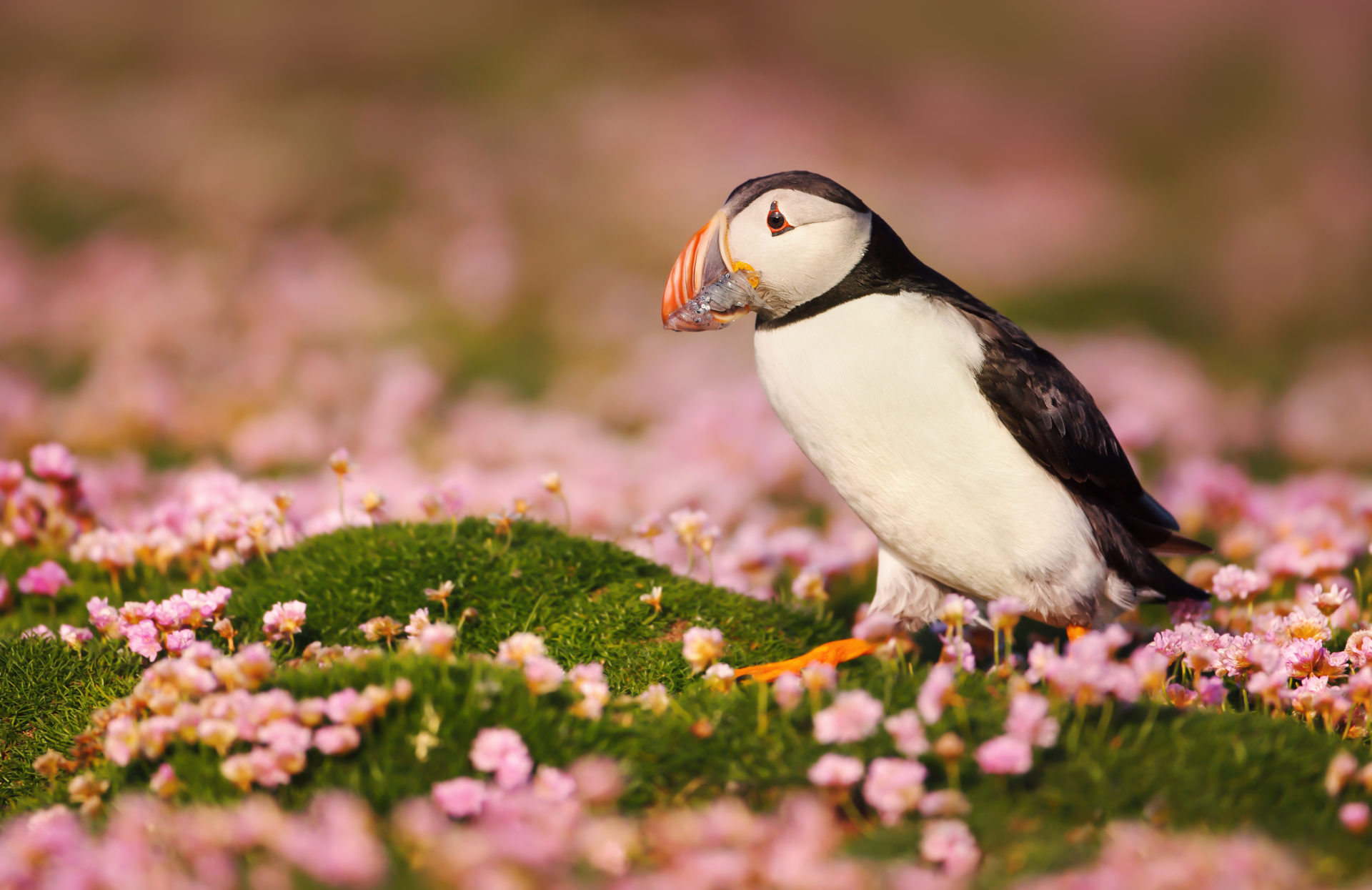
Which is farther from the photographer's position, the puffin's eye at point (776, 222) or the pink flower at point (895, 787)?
the puffin's eye at point (776, 222)

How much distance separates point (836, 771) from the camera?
2.85 metres

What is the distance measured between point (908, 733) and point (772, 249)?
2.10 meters

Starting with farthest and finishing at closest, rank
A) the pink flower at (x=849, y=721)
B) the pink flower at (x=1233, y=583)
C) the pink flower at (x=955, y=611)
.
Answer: the pink flower at (x=1233, y=583) → the pink flower at (x=955, y=611) → the pink flower at (x=849, y=721)

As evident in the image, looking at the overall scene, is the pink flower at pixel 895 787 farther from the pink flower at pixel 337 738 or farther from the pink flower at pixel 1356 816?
the pink flower at pixel 337 738

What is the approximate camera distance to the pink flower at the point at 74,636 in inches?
166

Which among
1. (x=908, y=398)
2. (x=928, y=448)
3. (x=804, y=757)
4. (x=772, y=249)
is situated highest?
(x=772, y=249)

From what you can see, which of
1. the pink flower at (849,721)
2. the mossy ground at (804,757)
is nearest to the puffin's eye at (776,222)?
the mossy ground at (804,757)

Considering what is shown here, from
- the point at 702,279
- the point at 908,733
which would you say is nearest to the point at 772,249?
the point at 702,279

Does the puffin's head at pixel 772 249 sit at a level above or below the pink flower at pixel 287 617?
above

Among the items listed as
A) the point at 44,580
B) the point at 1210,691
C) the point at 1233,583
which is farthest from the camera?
the point at 44,580

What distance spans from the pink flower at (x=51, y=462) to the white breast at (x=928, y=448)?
3820 millimetres

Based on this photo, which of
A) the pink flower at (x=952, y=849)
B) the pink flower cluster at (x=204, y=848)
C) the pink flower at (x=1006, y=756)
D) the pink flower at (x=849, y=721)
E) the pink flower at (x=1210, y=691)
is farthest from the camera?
the pink flower at (x=1210, y=691)

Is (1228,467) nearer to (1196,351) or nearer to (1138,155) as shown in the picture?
(1196,351)

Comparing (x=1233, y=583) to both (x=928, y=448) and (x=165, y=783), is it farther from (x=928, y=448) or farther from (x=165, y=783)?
(x=165, y=783)
